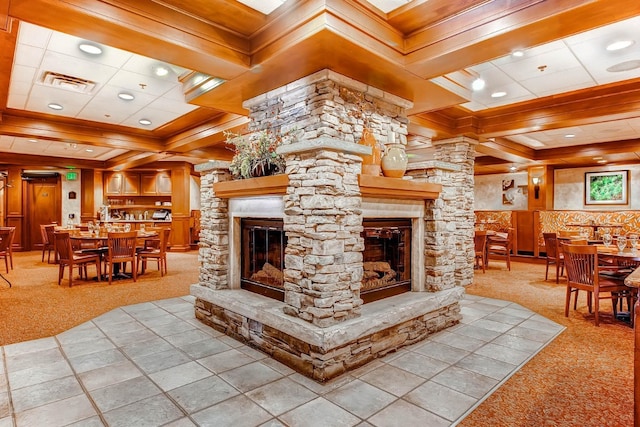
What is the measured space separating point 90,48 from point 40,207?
10.5m

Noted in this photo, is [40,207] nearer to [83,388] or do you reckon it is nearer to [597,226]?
[83,388]

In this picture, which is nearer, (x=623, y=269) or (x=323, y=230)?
(x=323, y=230)

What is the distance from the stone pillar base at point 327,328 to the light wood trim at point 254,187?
111 cm

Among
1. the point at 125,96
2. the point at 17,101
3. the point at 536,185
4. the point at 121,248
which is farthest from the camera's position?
the point at 536,185

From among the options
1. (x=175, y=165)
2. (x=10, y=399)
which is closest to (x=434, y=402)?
(x=10, y=399)

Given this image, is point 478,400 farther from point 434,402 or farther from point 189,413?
point 189,413

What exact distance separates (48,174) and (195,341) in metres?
11.7

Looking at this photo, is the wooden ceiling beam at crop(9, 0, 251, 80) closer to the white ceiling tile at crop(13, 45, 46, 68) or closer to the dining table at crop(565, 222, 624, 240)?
the white ceiling tile at crop(13, 45, 46, 68)

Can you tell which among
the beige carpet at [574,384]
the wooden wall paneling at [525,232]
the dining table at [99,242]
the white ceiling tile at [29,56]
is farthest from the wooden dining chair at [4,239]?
the wooden wall paneling at [525,232]

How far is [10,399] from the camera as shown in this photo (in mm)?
2541

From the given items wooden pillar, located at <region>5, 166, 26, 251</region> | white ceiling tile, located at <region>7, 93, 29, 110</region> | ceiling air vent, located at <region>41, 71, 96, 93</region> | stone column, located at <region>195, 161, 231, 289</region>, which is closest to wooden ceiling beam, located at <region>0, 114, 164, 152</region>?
white ceiling tile, located at <region>7, 93, 29, 110</region>

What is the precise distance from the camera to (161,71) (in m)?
4.55

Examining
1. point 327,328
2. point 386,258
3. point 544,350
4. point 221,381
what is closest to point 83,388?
point 221,381

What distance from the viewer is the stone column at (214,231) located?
4188 millimetres
